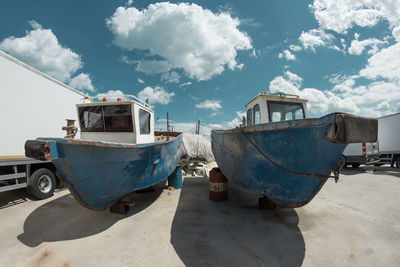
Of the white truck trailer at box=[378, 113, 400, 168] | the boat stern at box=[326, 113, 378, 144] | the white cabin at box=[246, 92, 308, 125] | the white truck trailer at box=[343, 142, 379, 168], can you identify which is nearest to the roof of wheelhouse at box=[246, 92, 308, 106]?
the white cabin at box=[246, 92, 308, 125]

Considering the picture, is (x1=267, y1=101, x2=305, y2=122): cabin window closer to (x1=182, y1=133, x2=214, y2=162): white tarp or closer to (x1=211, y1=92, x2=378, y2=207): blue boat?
(x1=211, y1=92, x2=378, y2=207): blue boat

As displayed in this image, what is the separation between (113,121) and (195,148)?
249 inches

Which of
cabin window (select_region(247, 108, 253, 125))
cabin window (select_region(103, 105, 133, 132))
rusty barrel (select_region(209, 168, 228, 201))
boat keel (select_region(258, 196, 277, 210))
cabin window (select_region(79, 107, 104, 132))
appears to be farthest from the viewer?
cabin window (select_region(247, 108, 253, 125))

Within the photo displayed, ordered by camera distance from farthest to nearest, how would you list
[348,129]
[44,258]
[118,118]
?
[118,118] → [44,258] → [348,129]

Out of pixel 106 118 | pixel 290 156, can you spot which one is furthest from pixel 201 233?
pixel 106 118

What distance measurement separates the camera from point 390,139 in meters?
11.1

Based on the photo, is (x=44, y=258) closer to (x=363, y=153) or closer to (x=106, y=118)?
(x=106, y=118)

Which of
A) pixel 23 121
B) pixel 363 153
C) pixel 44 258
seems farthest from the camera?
pixel 363 153

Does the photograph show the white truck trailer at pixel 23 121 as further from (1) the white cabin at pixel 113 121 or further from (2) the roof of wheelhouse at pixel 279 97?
(2) the roof of wheelhouse at pixel 279 97

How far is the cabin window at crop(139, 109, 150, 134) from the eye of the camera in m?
4.80

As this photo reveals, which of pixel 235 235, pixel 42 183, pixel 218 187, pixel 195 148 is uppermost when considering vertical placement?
pixel 195 148

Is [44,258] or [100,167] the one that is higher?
[100,167]

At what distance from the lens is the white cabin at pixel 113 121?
4473 millimetres

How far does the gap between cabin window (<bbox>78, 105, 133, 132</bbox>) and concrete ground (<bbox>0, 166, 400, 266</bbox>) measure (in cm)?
211
